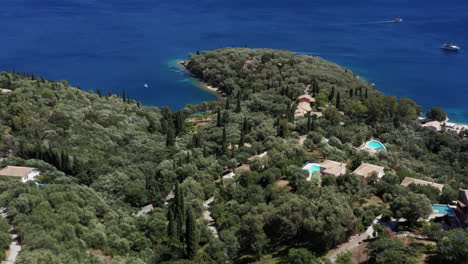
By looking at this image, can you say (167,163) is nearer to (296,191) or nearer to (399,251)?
(296,191)

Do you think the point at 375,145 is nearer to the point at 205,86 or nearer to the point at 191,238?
the point at 191,238

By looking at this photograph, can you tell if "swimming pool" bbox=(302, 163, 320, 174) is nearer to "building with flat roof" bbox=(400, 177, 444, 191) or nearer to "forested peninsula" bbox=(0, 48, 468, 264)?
"forested peninsula" bbox=(0, 48, 468, 264)

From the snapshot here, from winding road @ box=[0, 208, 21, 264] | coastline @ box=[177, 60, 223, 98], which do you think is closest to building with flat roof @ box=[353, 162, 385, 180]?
winding road @ box=[0, 208, 21, 264]

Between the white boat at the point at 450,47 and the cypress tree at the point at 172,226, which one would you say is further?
the white boat at the point at 450,47

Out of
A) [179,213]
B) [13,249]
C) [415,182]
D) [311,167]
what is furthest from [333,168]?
[13,249]

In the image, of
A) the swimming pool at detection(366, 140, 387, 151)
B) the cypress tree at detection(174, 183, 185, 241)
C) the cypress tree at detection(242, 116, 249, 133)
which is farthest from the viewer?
the cypress tree at detection(242, 116, 249, 133)

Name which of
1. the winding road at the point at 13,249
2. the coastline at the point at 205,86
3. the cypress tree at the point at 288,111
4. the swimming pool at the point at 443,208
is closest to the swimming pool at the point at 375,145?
the cypress tree at the point at 288,111

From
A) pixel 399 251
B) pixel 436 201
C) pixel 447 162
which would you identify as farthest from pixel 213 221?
pixel 447 162

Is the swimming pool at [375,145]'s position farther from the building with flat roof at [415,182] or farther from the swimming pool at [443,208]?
the swimming pool at [443,208]
